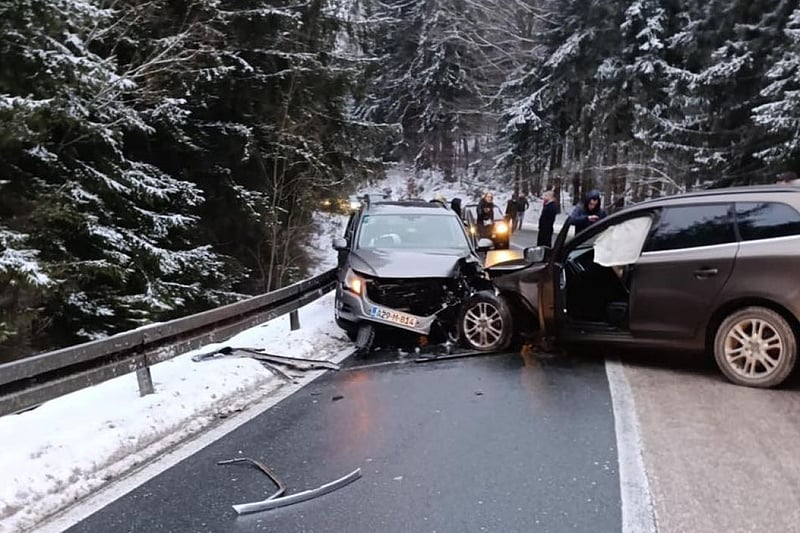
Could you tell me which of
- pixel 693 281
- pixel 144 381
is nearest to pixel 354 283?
pixel 144 381

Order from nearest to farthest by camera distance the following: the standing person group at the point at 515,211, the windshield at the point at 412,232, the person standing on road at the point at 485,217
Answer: the windshield at the point at 412,232 → the person standing on road at the point at 485,217 → the standing person group at the point at 515,211

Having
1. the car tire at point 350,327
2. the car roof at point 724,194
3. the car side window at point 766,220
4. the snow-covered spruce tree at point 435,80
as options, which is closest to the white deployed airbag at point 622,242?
the car roof at point 724,194

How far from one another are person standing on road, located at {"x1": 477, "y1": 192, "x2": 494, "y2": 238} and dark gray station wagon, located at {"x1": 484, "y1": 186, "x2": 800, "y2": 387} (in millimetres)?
12697

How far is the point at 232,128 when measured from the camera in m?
13.6

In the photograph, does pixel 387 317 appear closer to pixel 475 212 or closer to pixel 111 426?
pixel 111 426

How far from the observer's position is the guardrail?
443 cm

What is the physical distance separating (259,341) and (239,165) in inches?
288

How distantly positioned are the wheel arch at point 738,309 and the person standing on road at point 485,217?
14061 mm

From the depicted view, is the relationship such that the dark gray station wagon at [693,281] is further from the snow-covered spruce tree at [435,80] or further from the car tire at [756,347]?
the snow-covered spruce tree at [435,80]

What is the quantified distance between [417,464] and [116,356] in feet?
9.39

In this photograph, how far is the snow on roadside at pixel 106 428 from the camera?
384cm

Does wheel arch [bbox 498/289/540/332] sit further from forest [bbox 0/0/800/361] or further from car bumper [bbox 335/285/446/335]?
forest [bbox 0/0/800/361]

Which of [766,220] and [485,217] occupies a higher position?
[766,220]

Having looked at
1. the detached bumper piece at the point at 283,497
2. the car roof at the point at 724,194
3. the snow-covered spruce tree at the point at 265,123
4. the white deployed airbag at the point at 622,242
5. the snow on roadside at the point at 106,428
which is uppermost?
the snow-covered spruce tree at the point at 265,123
